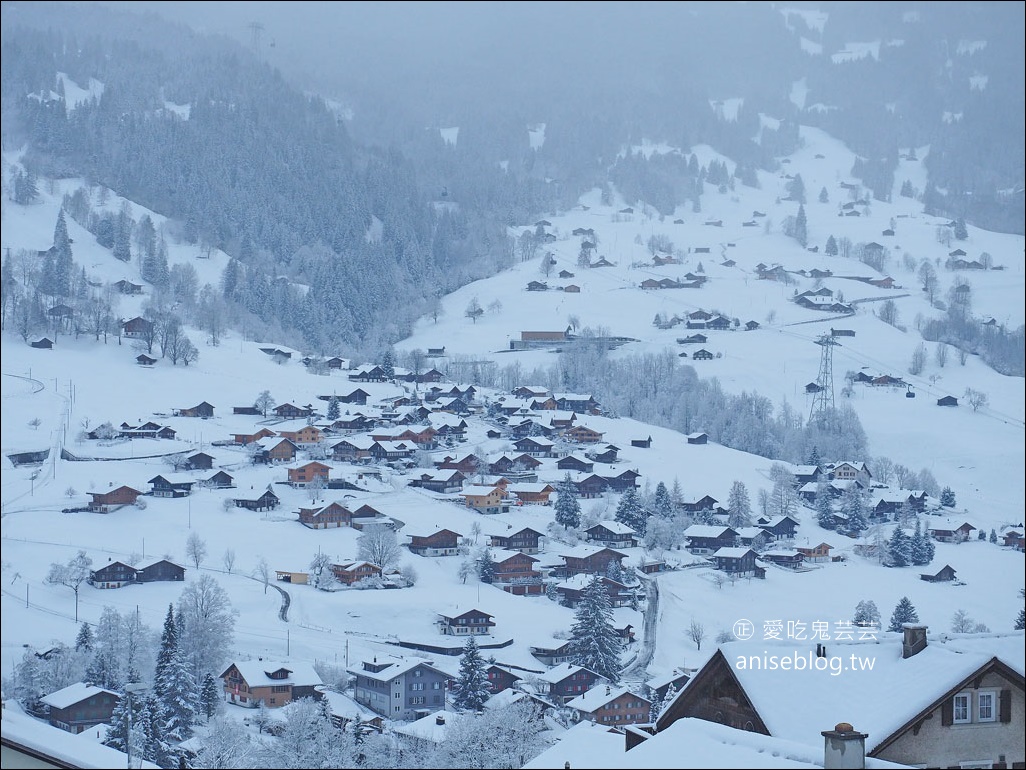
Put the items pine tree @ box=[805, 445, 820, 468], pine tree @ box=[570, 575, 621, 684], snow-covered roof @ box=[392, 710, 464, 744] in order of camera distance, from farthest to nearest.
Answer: pine tree @ box=[805, 445, 820, 468] → pine tree @ box=[570, 575, 621, 684] → snow-covered roof @ box=[392, 710, 464, 744]

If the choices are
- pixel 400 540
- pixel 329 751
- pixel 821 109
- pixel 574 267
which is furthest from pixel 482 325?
pixel 821 109

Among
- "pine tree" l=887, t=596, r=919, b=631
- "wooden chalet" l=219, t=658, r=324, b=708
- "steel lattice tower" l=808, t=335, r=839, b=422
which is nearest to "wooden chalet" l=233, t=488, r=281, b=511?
"wooden chalet" l=219, t=658, r=324, b=708

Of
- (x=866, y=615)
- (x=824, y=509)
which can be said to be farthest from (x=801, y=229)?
(x=866, y=615)

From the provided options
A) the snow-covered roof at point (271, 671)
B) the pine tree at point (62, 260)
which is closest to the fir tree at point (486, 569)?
the snow-covered roof at point (271, 671)

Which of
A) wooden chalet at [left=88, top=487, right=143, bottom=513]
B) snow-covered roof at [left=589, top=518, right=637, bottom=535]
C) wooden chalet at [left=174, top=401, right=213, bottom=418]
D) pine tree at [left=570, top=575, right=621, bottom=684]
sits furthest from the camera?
wooden chalet at [left=174, top=401, right=213, bottom=418]

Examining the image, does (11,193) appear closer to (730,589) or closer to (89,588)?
(89,588)

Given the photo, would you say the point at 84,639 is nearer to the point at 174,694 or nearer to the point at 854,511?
the point at 174,694

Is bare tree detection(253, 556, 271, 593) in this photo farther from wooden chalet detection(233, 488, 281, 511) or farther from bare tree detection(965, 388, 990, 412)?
bare tree detection(965, 388, 990, 412)
